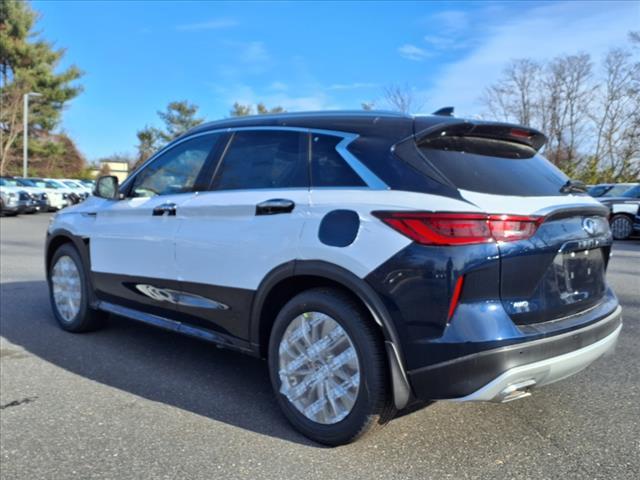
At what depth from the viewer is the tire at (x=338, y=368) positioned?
9.30 ft

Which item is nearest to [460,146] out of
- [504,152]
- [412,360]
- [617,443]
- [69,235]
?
[504,152]

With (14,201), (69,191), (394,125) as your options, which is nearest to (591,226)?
(394,125)

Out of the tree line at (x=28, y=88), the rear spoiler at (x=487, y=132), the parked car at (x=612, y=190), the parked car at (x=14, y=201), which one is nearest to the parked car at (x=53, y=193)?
the parked car at (x=14, y=201)

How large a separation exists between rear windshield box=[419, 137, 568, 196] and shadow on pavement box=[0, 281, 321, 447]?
5.33 ft

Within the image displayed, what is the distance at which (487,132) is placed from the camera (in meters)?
3.21

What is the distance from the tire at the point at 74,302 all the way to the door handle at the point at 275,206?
236 centimetres

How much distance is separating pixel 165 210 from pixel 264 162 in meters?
0.92

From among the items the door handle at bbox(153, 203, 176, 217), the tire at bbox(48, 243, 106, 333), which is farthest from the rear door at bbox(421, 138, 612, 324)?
the tire at bbox(48, 243, 106, 333)

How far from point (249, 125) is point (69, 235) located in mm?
2315

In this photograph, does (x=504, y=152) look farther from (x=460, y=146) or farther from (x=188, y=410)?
(x=188, y=410)

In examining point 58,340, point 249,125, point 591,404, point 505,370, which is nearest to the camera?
point 505,370

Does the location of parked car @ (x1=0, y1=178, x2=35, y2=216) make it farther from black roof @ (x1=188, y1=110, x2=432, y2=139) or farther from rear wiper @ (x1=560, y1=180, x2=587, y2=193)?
rear wiper @ (x1=560, y1=180, x2=587, y2=193)

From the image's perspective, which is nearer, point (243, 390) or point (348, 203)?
point (348, 203)

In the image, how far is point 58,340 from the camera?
507 centimetres
